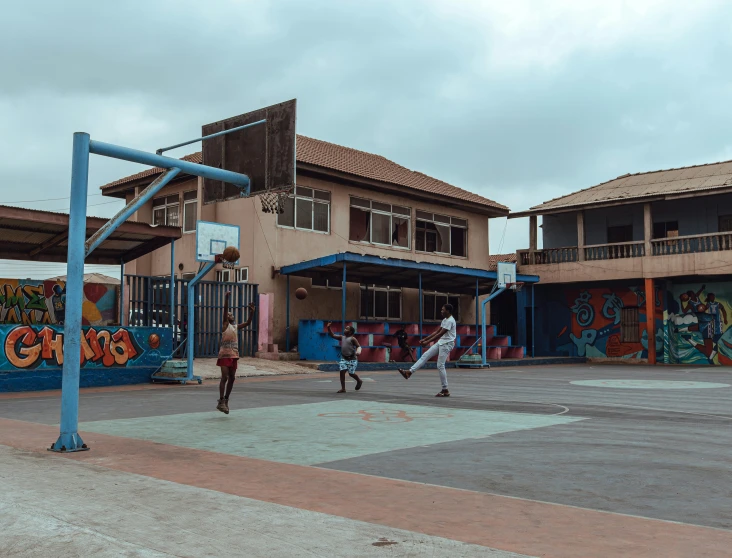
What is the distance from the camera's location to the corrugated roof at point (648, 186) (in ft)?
102

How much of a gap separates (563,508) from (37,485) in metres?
4.52

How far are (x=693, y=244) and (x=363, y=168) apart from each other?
47.3ft

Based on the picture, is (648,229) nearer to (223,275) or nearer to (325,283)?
(325,283)

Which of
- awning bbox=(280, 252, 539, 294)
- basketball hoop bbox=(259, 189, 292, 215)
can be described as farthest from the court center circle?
basketball hoop bbox=(259, 189, 292, 215)

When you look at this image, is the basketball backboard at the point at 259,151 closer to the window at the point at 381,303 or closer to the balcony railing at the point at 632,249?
the window at the point at 381,303

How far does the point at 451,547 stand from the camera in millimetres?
4625

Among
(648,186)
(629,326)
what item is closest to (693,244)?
(648,186)

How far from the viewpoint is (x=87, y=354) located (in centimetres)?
1836

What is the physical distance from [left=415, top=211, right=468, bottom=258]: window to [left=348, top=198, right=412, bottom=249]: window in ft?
Answer: 3.13

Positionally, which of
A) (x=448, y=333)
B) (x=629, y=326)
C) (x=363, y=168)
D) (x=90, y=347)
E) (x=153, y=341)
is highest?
(x=363, y=168)

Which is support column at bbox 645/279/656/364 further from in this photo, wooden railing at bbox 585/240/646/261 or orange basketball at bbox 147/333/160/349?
orange basketball at bbox 147/333/160/349

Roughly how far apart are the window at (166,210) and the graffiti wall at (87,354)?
34.2ft

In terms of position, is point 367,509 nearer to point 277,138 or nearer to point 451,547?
point 451,547

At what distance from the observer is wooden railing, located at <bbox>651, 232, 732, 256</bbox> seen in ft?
98.3
